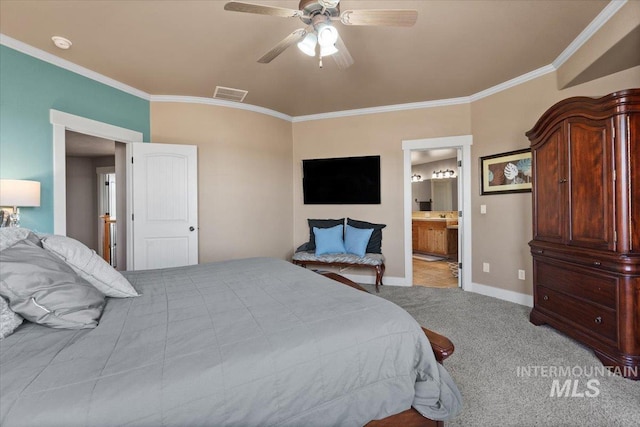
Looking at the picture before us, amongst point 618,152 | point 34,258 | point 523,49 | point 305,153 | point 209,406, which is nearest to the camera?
point 209,406

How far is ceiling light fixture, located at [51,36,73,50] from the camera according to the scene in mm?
2490

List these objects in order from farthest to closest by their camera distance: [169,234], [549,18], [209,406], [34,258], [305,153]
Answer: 1. [305,153]
2. [169,234]
3. [549,18]
4. [34,258]
5. [209,406]

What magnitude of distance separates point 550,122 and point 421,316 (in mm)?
2113

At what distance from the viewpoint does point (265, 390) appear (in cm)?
92

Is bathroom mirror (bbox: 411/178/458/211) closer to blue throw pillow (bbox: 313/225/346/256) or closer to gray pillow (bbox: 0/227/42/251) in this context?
blue throw pillow (bbox: 313/225/346/256)

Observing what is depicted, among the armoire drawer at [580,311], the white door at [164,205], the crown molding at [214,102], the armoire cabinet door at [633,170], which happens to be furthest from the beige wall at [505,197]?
the white door at [164,205]

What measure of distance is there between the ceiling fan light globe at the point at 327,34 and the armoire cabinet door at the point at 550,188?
2.03 m

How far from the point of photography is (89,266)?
56.5 inches

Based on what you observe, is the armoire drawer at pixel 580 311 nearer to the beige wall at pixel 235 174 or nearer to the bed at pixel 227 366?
the bed at pixel 227 366

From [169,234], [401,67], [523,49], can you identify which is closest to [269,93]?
[401,67]

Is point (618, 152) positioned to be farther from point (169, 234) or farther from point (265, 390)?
point (169, 234)

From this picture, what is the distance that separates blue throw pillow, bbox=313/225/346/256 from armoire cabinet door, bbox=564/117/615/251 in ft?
8.18

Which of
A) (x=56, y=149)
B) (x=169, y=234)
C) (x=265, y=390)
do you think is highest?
(x=56, y=149)

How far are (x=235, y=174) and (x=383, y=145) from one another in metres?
2.19
